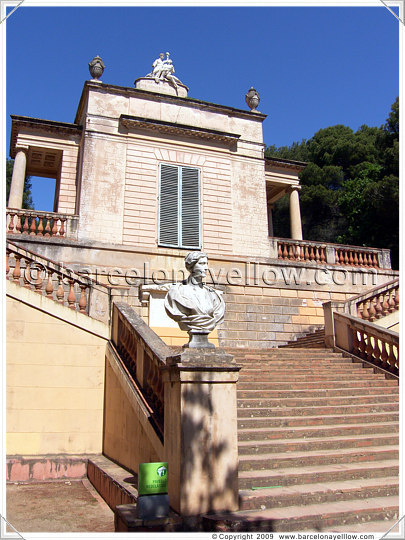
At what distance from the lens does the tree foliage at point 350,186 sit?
23594 millimetres

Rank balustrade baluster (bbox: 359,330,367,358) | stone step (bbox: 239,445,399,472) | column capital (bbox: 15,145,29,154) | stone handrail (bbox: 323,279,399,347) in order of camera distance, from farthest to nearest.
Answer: column capital (bbox: 15,145,29,154)
stone handrail (bbox: 323,279,399,347)
balustrade baluster (bbox: 359,330,367,358)
stone step (bbox: 239,445,399,472)

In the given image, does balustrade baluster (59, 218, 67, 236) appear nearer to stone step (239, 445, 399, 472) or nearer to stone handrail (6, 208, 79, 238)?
stone handrail (6, 208, 79, 238)

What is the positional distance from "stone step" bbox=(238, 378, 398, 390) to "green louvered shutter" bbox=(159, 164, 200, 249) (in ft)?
21.4

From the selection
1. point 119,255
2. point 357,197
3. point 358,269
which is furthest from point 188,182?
point 357,197

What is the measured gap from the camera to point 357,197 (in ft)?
85.9

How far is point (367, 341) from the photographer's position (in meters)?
9.76

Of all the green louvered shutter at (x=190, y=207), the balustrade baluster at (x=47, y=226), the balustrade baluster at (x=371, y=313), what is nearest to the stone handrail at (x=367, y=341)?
A: the balustrade baluster at (x=371, y=313)

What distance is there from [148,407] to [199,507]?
1.75 m

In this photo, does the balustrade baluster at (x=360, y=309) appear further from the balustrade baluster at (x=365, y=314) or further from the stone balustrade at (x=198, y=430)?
the stone balustrade at (x=198, y=430)

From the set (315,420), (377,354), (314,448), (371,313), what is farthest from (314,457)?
(371,313)

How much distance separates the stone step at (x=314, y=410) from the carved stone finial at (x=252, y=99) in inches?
475

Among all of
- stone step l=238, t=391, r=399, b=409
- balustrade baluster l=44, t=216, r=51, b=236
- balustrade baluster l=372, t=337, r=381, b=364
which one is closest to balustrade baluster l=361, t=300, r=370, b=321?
balustrade baluster l=372, t=337, r=381, b=364

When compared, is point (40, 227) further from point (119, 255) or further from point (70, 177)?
point (70, 177)

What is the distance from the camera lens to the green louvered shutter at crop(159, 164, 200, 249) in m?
13.4
